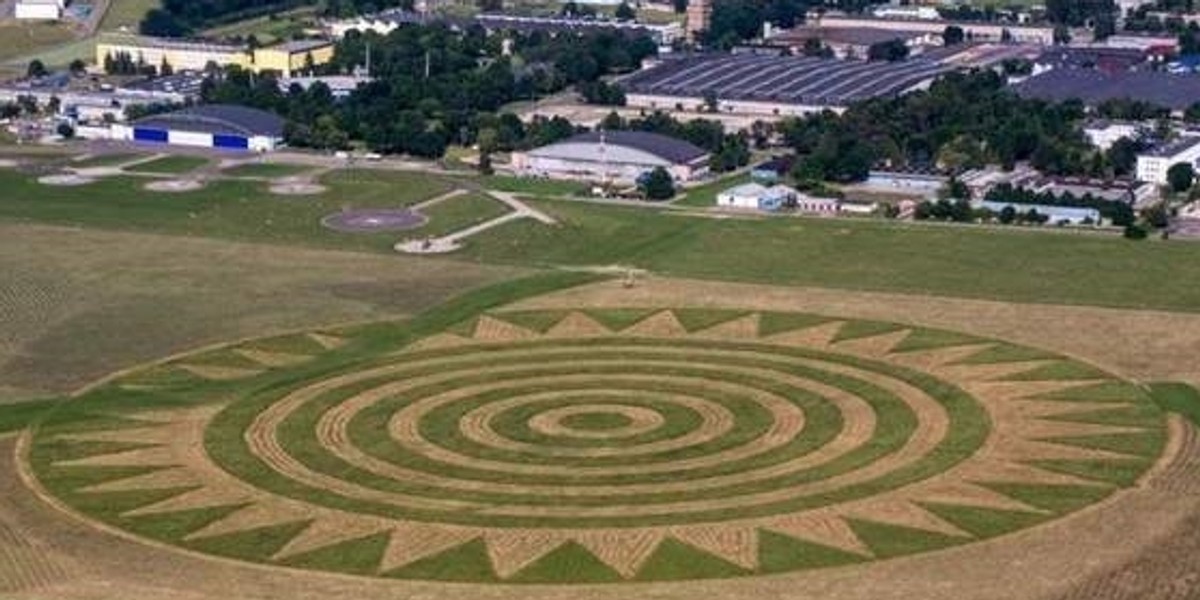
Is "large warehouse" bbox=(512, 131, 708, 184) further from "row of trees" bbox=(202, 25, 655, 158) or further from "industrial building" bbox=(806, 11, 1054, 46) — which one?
"industrial building" bbox=(806, 11, 1054, 46)

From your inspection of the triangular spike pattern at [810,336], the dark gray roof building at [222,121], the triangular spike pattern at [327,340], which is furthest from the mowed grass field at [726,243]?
the triangular spike pattern at [327,340]

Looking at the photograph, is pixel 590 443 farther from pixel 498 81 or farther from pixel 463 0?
pixel 463 0

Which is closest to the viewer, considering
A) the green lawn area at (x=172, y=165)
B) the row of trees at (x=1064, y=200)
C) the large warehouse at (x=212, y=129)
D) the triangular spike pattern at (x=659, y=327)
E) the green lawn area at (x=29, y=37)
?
the triangular spike pattern at (x=659, y=327)

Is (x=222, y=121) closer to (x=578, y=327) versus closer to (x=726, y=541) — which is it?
(x=578, y=327)

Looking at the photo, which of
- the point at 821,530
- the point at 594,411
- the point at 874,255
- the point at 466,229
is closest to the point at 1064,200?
the point at 874,255

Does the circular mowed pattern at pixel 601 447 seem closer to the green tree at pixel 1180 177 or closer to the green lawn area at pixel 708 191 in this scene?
the green lawn area at pixel 708 191

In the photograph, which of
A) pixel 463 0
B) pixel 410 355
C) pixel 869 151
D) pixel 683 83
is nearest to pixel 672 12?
pixel 463 0

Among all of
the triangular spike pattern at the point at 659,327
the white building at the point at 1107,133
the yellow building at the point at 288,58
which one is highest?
the yellow building at the point at 288,58
